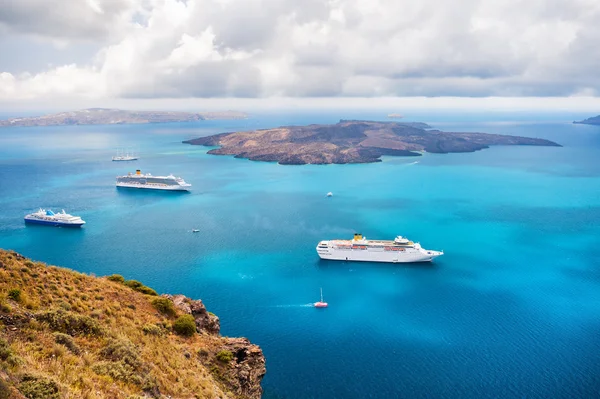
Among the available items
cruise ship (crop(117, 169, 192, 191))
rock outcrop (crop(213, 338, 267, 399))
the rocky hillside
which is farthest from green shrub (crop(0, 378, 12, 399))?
cruise ship (crop(117, 169, 192, 191))

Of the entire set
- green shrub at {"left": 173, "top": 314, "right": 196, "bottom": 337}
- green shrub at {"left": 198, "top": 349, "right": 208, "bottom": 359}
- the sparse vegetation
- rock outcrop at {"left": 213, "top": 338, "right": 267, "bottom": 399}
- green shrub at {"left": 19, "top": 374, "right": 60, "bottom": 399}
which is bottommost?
rock outcrop at {"left": 213, "top": 338, "right": 267, "bottom": 399}

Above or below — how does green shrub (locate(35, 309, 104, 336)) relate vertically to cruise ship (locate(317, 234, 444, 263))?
above

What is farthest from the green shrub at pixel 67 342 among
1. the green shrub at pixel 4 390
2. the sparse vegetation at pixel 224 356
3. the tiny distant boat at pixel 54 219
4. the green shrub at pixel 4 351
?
the tiny distant boat at pixel 54 219

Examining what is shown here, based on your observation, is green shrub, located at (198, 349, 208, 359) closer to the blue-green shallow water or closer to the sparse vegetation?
the sparse vegetation

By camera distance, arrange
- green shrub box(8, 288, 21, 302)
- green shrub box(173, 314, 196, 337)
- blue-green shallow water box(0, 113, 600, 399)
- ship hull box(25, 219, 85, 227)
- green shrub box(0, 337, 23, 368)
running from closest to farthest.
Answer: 1. green shrub box(0, 337, 23, 368)
2. green shrub box(8, 288, 21, 302)
3. green shrub box(173, 314, 196, 337)
4. blue-green shallow water box(0, 113, 600, 399)
5. ship hull box(25, 219, 85, 227)

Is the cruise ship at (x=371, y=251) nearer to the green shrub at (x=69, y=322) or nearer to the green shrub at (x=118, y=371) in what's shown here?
the green shrub at (x=69, y=322)

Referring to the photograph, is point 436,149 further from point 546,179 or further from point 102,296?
point 102,296
